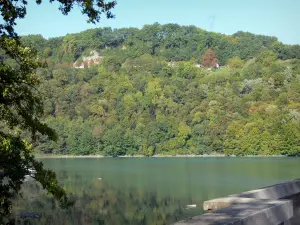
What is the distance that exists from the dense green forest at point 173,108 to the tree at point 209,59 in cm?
1060

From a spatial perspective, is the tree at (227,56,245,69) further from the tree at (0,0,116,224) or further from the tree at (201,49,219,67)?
the tree at (0,0,116,224)

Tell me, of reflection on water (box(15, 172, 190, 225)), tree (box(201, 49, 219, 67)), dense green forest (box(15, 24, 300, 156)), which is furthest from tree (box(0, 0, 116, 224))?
tree (box(201, 49, 219, 67))

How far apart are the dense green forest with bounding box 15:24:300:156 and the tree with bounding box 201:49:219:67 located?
10.6 meters

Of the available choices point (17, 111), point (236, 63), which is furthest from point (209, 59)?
point (17, 111)

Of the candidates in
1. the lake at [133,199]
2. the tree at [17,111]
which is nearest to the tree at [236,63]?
the lake at [133,199]

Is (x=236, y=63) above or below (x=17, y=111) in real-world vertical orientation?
above

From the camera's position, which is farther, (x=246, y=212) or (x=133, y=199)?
(x=133, y=199)

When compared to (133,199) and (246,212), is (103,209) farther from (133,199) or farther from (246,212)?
(246,212)

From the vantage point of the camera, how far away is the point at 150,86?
113875 millimetres

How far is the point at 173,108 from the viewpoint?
348ft

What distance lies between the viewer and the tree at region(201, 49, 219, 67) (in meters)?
152

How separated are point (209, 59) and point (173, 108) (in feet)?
165

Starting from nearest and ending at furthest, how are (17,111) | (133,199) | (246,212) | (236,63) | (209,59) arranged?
(246,212), (17,111), (133,199), (236,63), (209,59)

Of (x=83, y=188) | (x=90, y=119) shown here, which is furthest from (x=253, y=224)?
(x=90, y=119)
